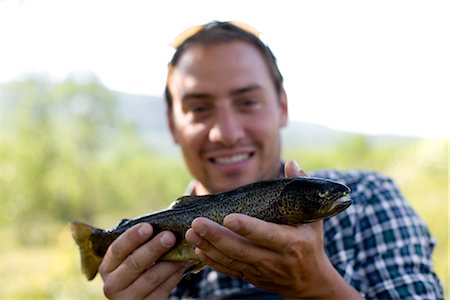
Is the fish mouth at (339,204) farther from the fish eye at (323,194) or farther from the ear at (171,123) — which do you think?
the ear at (171,123)

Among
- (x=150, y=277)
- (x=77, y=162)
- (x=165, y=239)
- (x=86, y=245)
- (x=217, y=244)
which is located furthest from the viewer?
(x=77, y=162)

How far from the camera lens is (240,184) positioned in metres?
2.84

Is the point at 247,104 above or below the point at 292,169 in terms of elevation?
above

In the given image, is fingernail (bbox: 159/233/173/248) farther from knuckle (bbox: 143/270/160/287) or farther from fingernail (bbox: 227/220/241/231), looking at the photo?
fingernail (bbox: 227/220/241/231)

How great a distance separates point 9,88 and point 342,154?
43.6ft

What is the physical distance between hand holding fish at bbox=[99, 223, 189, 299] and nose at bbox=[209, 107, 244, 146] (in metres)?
0.71

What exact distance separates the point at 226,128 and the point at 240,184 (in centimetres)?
27

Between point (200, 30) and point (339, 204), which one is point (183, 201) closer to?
point (339, 204)

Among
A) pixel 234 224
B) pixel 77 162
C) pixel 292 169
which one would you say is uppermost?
pixel 292 169

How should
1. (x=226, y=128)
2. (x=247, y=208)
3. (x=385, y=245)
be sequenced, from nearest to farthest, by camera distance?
(x=247, y=208)
(x=385, y=245)
(x=226, y=128)

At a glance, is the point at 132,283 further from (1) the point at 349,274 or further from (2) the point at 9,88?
(2) the point at 9,88

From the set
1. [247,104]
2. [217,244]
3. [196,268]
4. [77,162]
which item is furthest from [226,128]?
[77,162]

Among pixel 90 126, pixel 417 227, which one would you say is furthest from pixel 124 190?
pixel 417 227

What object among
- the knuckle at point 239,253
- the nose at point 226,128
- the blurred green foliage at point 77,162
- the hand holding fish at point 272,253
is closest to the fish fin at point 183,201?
the hand holding fish at point 272,253
